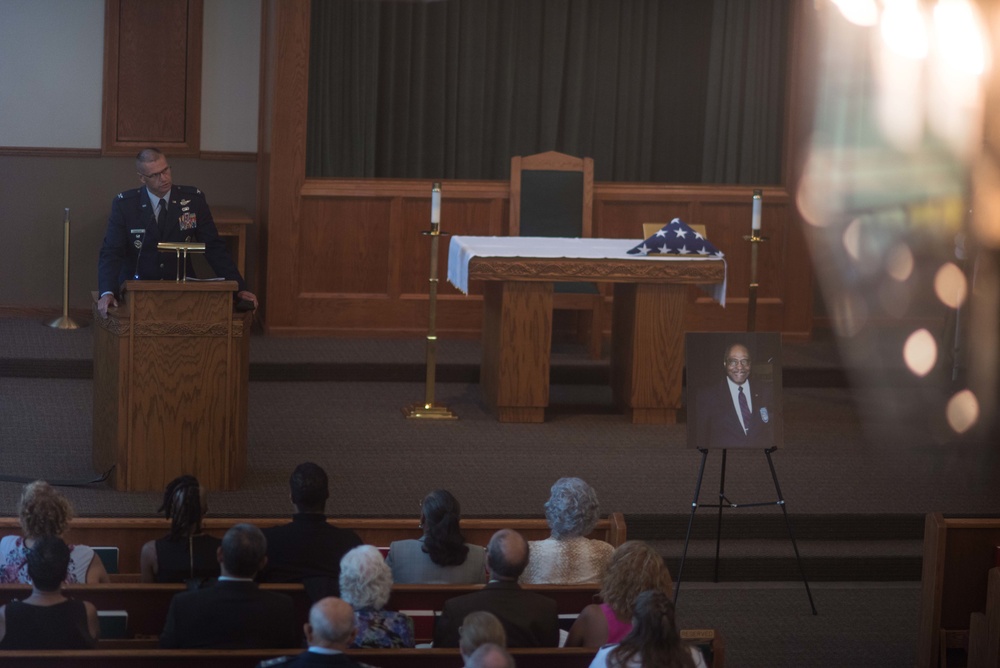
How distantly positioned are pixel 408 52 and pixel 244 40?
119cm

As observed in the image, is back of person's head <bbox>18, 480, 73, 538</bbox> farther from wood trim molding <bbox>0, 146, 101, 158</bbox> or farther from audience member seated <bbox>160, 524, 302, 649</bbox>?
wood trim molding <bbox>0, 146, 101, 158</bbox>

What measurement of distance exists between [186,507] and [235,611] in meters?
0.63

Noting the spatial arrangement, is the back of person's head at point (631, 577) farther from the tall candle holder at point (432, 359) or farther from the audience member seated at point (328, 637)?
the tall candle holder at point (432, 359)

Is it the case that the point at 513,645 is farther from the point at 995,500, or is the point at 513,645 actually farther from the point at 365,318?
the point at 365,318

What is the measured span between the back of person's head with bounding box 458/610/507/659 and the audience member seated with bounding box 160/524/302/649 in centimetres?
68

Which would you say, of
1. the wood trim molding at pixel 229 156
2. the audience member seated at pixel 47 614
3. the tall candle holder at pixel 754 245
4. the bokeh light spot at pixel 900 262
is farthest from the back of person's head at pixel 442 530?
the bokeh light spot at pixel 900 262

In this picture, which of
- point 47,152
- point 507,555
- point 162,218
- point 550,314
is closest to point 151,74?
point 47,152

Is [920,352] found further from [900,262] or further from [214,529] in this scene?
[214,529]

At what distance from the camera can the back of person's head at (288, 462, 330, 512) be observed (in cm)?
436

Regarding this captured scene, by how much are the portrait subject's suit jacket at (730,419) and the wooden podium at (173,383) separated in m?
1.88

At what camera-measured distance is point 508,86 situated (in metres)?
10.3

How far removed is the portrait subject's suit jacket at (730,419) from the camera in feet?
18.5

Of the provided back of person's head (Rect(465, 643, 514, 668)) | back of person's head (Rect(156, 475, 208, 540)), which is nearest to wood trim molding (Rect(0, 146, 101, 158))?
back of person's head (Rect(156, 475, 208, 540))

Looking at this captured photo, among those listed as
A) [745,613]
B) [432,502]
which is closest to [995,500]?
[745,613]
